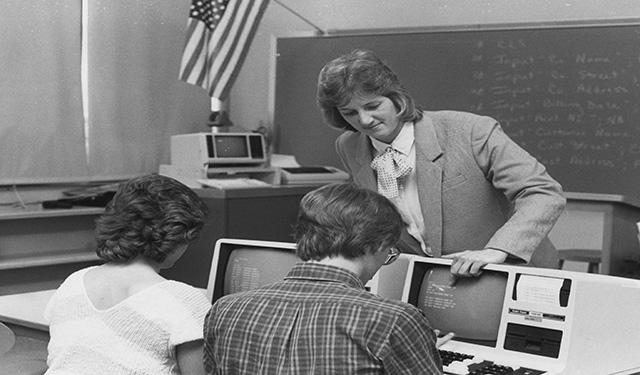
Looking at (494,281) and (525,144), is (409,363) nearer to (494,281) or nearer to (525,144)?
(494,281)

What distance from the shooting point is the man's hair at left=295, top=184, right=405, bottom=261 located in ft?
5.31

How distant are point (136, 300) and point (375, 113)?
94 centimetres

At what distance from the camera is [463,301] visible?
2.12 meters

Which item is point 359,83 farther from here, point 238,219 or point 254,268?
point 238,219

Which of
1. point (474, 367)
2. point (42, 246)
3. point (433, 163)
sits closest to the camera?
point (474, 367)

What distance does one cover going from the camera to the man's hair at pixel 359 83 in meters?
2.41

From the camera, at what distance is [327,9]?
559cm

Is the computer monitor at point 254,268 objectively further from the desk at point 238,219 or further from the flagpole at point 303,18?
the flagpole at point 303,18

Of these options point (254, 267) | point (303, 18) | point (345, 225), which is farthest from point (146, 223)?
point (303, 18)

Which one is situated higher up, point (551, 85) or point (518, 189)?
point (551, 85)

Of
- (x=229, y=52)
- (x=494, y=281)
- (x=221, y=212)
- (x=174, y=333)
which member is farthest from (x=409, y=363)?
(x=229, y=52)

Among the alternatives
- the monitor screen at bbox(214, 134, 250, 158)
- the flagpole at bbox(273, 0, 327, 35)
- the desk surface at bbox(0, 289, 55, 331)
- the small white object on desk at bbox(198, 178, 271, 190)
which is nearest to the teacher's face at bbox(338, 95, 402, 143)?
the desk surface at bbox(0, 289, 55, 331)

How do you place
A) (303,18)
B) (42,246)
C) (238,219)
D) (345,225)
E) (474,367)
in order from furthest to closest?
(303,18) < (42,246) < (238,219) < (474,367) < (345,225)

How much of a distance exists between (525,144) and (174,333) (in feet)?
11.0
